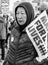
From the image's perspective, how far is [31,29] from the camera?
141 cm

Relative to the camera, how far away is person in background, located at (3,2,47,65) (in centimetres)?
142

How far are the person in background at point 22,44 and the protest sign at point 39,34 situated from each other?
A: 0.05m

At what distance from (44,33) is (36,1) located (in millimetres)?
1694

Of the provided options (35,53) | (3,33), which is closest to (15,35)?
(35,53)

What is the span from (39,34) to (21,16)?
0.79 feet

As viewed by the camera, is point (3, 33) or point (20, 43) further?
point (3, 33)

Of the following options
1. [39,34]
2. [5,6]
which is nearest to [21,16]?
[39,34]

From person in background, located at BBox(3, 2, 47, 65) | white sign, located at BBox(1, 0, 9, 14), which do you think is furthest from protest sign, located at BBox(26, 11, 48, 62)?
white sign, located at BBox(1, 0, 9, 14)

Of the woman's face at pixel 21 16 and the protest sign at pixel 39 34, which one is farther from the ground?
the woman's face at pixel 21 16

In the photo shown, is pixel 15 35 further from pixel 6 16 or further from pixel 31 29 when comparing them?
pixel 6 16

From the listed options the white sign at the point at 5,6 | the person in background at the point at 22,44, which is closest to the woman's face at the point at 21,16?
the person in background at the point at 22,44

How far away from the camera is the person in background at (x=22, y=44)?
1.42 m

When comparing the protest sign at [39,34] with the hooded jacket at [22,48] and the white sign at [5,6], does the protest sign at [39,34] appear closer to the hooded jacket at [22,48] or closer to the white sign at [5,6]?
the hooded jacket at [22,48]

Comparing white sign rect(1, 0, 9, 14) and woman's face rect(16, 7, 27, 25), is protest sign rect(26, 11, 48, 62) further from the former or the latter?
white sign rect(1, 0, 9, 14)
